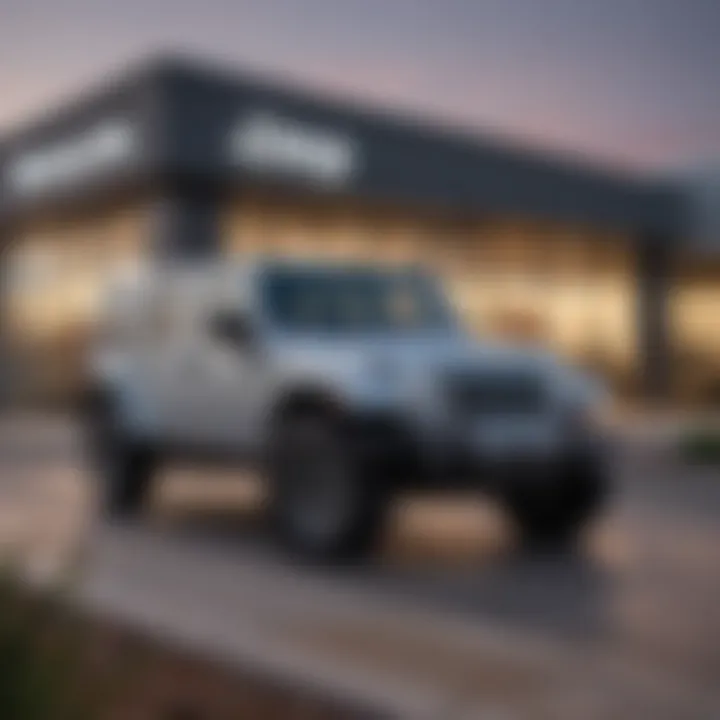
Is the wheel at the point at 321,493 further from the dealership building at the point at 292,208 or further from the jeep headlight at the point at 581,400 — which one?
the dealership building at the point at 292,208

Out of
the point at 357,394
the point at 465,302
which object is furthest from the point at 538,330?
the point at 357,394

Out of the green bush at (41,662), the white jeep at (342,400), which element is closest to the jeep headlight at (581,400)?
the white jeep at (342,400)

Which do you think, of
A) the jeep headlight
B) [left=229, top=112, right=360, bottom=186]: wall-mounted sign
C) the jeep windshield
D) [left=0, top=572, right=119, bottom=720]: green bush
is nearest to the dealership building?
[left=229, top=112, right=360, bottom=186]: wall-mounted sign

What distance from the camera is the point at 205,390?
30.4 ft

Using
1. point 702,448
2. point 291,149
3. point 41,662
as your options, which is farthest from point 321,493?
point 291,149

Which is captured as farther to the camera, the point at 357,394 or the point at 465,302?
the point at 465,302

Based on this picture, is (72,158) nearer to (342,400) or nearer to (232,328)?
(232,328)

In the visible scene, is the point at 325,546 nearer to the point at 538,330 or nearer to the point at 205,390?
the point at 205,390

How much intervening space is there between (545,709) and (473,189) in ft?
49.5

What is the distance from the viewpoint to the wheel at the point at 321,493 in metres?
7.57

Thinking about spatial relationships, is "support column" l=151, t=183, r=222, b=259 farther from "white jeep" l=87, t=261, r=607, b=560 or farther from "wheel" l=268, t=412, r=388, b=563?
"wheel" l=268, t=412, r=388, b=563

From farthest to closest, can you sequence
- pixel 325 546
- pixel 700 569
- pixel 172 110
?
pixel 172 110
pixel 325 546
pixel 700 569

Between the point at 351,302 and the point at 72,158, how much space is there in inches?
424

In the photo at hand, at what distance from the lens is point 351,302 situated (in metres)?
8.67
